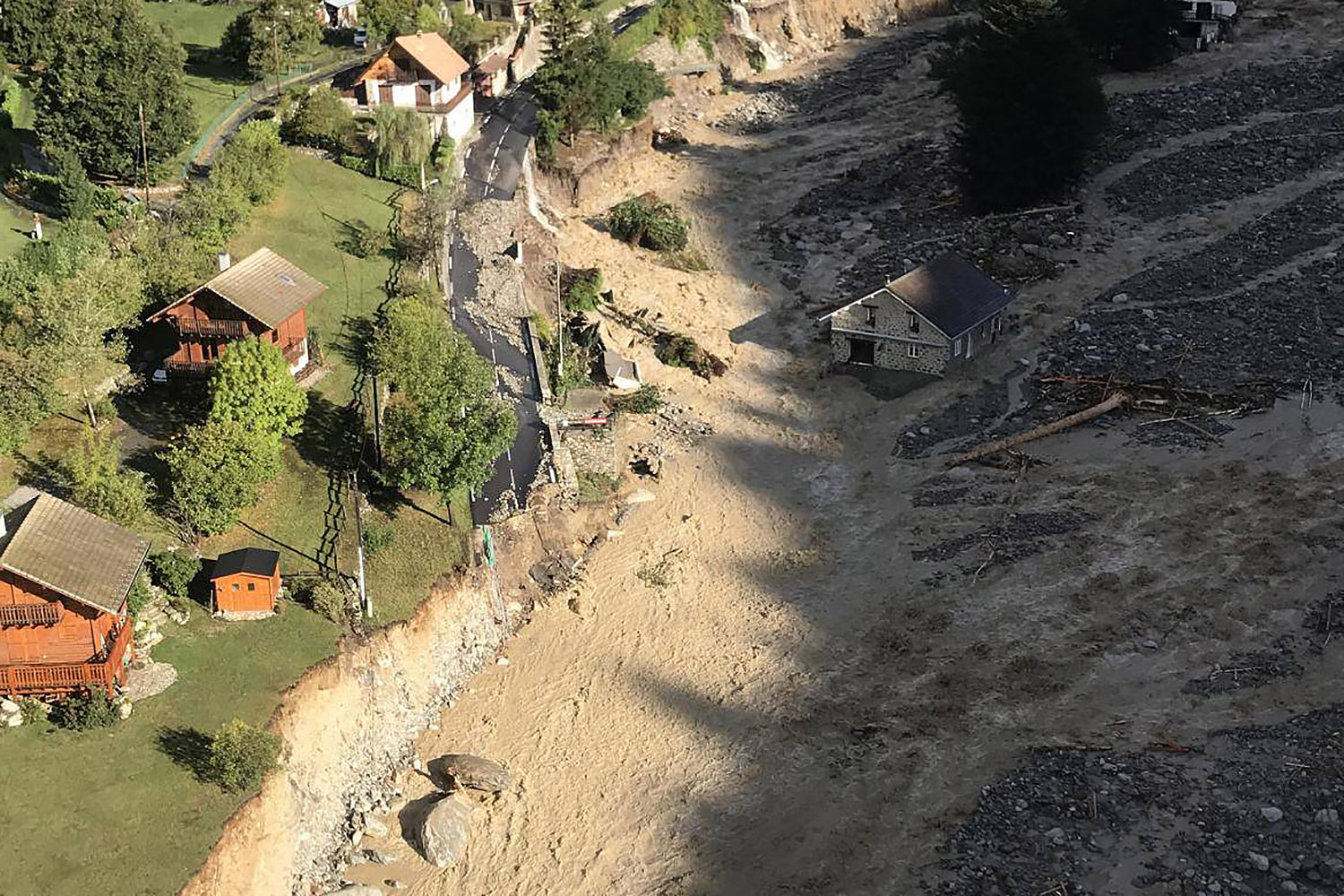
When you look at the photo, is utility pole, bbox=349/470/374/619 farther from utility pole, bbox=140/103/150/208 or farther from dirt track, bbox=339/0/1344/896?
utility pole, bbox=140/103/150/208

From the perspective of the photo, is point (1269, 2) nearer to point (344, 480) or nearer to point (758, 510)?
point (758, 510)

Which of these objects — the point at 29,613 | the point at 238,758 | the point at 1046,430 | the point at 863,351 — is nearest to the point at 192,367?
the point at 29,613

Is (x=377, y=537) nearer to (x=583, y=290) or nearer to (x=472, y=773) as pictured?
(x=472, y=773)

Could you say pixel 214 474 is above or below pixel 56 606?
→ below

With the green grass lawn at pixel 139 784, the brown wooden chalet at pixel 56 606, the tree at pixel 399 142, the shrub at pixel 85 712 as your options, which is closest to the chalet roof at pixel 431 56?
the tree at pixel 399 142

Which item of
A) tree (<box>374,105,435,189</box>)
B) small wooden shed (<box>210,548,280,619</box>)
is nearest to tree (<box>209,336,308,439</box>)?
small wooden shed (<box>210,548,280,619</box>)

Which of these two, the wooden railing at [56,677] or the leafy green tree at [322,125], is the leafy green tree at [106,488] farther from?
the leafy green tree at [322,125]
